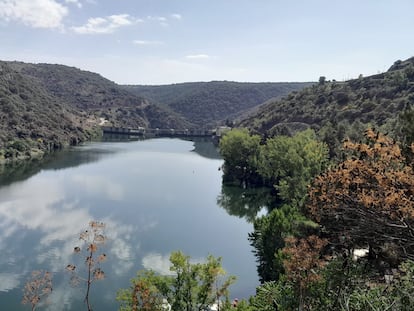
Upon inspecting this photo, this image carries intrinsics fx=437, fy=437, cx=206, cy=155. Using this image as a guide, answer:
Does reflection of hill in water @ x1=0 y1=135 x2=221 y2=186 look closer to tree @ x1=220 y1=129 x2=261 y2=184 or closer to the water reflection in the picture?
the water reflection

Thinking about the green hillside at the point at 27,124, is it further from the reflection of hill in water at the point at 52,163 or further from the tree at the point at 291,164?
the tree at the point at 291,164

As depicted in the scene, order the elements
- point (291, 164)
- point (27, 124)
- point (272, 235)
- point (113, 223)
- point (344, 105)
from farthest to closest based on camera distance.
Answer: point (27, 124) → point (344, 105) → point (291, 164) → point (113, 223) → point (272, 235)

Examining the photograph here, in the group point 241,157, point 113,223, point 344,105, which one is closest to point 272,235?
point 113,223

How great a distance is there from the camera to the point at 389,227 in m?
14.6

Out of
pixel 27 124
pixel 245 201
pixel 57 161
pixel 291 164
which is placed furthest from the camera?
pixel 27 124

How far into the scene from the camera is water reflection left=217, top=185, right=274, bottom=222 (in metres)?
76.9

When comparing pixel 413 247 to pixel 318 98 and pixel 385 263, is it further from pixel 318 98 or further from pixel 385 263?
pixel 318 98

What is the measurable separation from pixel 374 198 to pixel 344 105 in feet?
443

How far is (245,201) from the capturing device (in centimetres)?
8350

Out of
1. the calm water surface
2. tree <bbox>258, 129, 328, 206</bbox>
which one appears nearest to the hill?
tree <bbox>258, 129, 328, 206</bbox>

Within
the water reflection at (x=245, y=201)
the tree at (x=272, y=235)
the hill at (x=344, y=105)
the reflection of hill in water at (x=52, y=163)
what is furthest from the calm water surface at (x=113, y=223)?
the hill at (x=344, y=105)

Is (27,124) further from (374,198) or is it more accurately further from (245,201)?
(374,198)

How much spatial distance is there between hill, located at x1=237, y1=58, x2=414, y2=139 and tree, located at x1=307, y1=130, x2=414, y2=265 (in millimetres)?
78793

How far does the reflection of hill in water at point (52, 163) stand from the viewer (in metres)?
105
